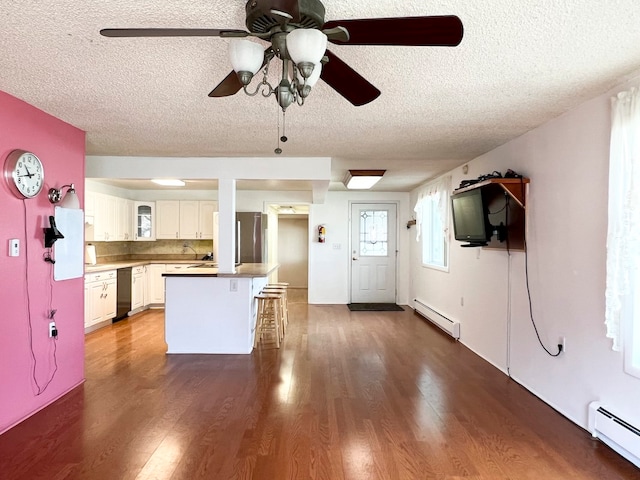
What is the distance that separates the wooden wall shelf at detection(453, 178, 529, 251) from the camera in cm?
347

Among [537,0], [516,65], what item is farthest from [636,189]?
[537,0]

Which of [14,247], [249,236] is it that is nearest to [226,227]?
[14,247]

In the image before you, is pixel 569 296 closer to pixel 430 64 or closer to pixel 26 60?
pixel 430 64

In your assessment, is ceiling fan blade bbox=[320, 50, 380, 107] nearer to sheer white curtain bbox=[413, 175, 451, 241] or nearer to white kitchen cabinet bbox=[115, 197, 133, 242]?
sheer white curtain bbox=[413, 175, 451, 241]

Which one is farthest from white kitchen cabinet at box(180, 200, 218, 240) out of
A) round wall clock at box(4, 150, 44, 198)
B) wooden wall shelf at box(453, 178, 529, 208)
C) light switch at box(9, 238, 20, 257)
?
wooden wall shelf at box(453, 178, 529, 208)

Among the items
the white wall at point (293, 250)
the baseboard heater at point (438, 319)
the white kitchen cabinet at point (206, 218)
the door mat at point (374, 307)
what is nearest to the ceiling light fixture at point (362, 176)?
the baseboard heater at point (438, 319)

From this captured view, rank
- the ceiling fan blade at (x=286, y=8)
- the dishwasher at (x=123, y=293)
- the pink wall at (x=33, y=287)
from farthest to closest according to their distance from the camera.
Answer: the dishwasher at (x=123, y=293), the pink wall at (x=33, y=287), the ceiling fan blade at (x=286, y=8)

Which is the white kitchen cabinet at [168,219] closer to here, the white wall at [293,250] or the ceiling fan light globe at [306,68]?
the white wall at [293,250]

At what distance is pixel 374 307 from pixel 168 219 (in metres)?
4.19

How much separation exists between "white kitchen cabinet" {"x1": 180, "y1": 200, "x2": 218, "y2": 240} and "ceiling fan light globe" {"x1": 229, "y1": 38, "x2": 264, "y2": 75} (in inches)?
234

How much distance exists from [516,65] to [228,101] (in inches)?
71.7

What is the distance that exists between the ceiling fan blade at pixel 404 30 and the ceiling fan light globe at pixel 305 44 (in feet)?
0.33

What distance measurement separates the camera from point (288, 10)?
130cm

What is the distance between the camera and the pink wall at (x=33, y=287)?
269 centimetres
